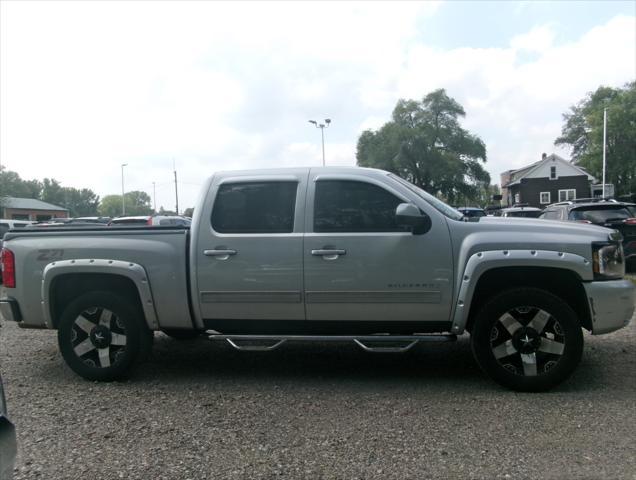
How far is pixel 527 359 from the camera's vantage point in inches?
165

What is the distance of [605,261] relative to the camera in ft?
13.6

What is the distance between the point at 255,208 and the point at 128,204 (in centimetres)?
12196

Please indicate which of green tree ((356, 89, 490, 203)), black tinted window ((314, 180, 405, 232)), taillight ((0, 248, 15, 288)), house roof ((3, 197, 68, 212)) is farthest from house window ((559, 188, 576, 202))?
taillight ((0, 248, 15, 288))

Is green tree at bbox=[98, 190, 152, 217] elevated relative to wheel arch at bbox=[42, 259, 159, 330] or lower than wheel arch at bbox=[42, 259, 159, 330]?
elevated

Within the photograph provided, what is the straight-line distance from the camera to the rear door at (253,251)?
4410 mm

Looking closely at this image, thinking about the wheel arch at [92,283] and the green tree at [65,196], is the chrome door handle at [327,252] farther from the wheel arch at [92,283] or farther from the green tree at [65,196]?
the green tree at [65,196]

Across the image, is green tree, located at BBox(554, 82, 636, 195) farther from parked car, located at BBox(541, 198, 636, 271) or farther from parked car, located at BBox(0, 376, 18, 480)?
parked car, located at BBox(0, 376, 18, 480)

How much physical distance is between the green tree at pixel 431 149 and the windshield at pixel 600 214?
4280 centimetres

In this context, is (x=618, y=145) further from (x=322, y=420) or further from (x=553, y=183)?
(x=322, y=420)

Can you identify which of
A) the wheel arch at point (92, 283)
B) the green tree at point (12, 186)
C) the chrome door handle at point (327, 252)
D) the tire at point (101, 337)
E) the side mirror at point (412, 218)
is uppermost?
the green tree at point (12, 186)

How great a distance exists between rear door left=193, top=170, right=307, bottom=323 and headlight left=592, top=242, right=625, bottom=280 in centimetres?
237

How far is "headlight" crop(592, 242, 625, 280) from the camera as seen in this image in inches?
163

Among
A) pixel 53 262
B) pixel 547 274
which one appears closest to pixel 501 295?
pixel 547 274

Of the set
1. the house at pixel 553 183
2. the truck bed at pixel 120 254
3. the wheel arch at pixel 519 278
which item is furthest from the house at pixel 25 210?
the wheel arch at pixel 519 278
